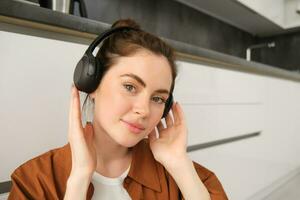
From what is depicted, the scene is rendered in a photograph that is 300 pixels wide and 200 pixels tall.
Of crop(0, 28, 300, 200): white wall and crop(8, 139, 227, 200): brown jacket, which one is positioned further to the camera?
crop(0, 28, 300, 200): white wall

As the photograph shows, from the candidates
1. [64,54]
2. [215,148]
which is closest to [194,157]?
[215,148]

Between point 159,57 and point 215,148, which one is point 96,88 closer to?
point 159,57

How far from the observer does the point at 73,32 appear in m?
0.73

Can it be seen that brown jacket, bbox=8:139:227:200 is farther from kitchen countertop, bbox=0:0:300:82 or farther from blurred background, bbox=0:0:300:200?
kitchen countertop, bbox=0:0:300:82

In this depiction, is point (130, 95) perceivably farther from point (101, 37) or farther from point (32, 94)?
point (32, 94)

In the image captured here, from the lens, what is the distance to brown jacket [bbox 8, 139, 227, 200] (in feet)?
1.79

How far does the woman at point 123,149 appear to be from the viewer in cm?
56

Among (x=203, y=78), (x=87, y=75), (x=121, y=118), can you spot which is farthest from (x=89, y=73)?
(x=203, y=78)

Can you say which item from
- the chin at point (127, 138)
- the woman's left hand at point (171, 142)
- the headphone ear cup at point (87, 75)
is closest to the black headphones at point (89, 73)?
the headphone ear cup at point (87, 75)

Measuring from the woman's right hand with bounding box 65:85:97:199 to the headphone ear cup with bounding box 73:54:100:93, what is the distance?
24 millimetres

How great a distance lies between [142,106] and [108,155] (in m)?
0.17

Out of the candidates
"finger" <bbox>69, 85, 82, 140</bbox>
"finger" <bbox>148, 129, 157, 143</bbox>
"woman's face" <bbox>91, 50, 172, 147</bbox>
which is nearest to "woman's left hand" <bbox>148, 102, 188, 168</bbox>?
"finger" <bbox>148, 129, 157, 143</bbox>

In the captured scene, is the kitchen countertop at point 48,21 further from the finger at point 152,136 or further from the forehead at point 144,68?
the finger at point 152,136

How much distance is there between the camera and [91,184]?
2.04 ft
